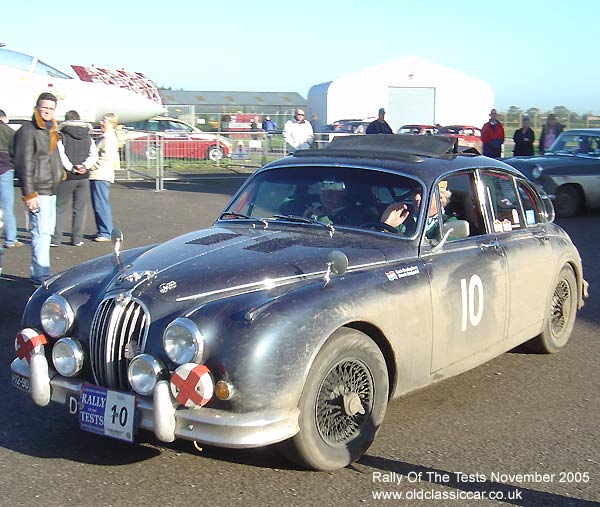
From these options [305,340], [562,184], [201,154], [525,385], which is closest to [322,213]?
[305,340]

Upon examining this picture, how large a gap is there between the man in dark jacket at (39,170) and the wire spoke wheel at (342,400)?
4437 mm

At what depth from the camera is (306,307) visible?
14.2 ft

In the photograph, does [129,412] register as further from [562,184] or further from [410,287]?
[562,184]

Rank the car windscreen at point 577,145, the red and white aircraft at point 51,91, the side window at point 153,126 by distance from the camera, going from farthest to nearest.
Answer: the side window at point 153,126 < the red and white aircraft at point 51,91 < the car windscreen at point 577,145

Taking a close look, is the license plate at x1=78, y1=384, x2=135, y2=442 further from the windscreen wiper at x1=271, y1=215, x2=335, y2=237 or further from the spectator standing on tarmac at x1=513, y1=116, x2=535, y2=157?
the spectator standing on tarmac at x1=513, y1=116, x2=535, y2=157

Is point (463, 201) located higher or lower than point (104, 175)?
higher

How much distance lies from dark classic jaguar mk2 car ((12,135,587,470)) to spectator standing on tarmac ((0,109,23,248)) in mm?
5136

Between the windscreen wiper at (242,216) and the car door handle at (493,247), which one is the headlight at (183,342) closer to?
the windscreen wiper at (242,216)

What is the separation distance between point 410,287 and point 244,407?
144 cm

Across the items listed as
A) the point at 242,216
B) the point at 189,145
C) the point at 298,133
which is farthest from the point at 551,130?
the point at 242,216

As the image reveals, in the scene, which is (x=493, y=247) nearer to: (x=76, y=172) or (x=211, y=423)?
(x=211, y=423)

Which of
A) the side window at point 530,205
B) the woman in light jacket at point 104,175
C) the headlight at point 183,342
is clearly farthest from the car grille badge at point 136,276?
the woman in light jacket at point 104,175

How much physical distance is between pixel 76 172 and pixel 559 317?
22.5 feet

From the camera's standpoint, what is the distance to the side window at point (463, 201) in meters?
5.81
